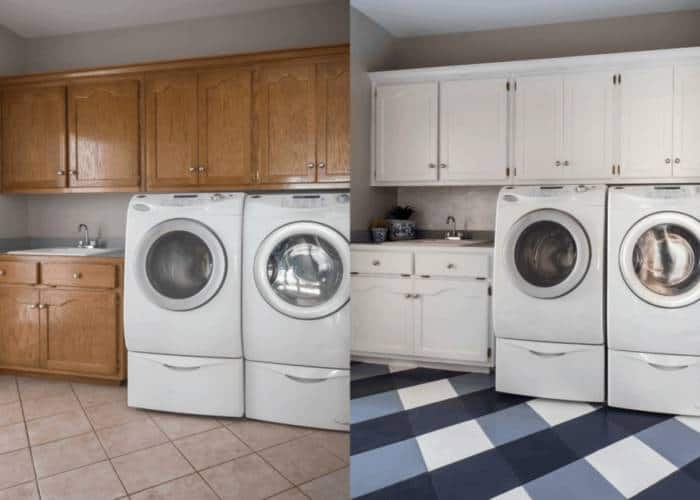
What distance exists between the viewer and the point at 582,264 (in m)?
0.87

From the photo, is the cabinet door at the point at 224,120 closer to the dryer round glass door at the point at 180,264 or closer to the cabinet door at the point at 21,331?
the dryer round glass door at the point at 180,264

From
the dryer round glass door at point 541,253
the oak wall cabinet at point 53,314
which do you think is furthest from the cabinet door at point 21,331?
the dryer round glass door at point 541,253

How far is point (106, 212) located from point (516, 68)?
0.82 meters

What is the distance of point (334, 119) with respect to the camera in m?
0.74

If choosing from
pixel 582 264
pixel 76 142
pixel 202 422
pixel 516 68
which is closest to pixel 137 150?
pixel 76 142

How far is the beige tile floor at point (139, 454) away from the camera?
30.4 inches

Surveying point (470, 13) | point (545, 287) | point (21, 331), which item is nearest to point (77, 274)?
point (21, 331)

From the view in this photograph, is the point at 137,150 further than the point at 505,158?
No

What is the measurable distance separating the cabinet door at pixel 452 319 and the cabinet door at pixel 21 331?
61 centimetres

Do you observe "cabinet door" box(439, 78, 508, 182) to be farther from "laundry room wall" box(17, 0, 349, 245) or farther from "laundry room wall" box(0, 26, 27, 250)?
"laundry room wall" box(0, 26, 27, 250)

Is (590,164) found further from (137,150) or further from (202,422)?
(202,422)

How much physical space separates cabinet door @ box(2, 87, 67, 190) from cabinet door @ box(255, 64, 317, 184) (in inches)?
11.8

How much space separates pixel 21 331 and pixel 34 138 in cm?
31

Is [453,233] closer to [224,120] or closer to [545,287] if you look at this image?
[545,287]
